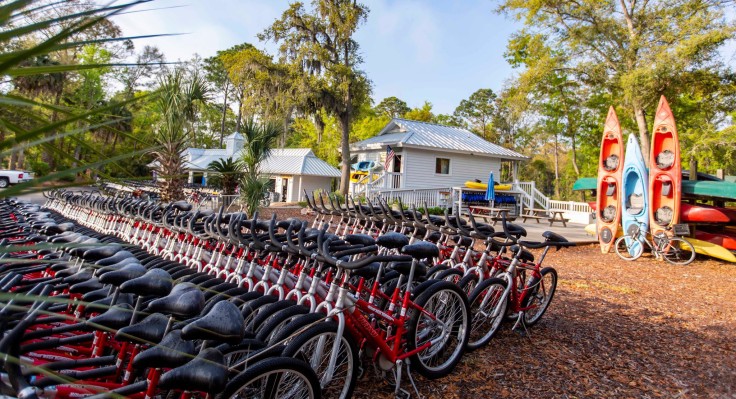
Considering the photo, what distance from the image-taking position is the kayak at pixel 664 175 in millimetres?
9047

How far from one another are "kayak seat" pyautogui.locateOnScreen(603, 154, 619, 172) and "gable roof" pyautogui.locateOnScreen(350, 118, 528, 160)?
36.3 feet

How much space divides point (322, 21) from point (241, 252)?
1945 centimetres

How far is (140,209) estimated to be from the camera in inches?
212

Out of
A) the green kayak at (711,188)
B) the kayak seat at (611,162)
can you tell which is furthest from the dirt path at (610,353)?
the kayak seat at (611,162)

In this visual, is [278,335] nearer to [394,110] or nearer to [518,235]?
[518,235]

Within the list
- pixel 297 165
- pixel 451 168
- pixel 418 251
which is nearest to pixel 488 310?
pixel 418 251

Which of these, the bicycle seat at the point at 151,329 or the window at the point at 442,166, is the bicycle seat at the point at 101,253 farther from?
the window at the point at 442,166

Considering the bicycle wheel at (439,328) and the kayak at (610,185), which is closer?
the bicycle wheel at (439,328)

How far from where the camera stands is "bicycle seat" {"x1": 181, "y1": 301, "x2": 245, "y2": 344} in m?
1.61

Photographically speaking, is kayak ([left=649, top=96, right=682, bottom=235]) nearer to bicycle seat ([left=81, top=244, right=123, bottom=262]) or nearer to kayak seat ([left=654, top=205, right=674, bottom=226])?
kayak seat ([left=654, top=205, right=674, bottom=226])

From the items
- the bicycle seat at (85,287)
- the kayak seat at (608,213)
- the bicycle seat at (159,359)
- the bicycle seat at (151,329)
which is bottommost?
the bicycle seat at (159,359)

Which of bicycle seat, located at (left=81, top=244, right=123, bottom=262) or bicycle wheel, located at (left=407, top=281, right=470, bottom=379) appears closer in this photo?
bicycle seat, located at (left=81, top=244, right=123, bottom=262)

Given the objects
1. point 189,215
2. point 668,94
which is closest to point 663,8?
point 668,94

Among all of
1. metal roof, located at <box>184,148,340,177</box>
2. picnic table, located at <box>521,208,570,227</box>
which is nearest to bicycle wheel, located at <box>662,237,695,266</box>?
picnic table, located at <box>521,208,570,227</box>
